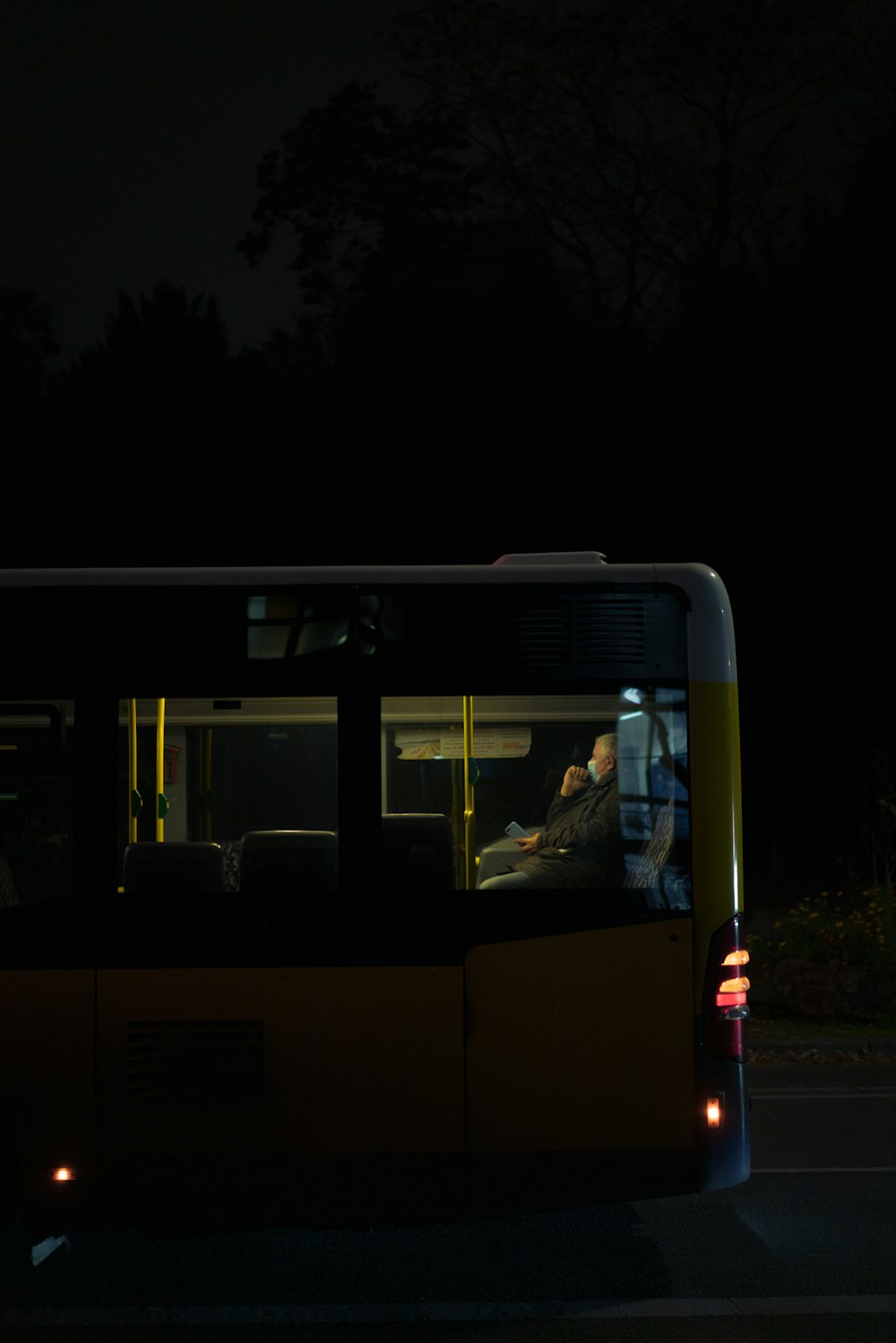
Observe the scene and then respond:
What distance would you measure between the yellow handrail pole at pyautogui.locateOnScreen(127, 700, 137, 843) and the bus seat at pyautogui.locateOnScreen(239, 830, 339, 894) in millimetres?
412

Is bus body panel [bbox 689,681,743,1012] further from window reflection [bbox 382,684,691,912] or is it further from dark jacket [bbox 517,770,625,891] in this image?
dark jacket [bbox 517,770,625,891]

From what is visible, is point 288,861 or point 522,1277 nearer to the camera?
point 288,861

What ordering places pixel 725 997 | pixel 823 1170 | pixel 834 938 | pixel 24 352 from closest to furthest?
pixel 725 997 → pixel 823 1170 → pixel 834 938 → pixel 24 352

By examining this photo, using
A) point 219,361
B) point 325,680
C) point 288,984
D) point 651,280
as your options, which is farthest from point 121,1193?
point 219,361

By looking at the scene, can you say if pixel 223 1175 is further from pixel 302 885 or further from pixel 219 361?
pixel 219 361

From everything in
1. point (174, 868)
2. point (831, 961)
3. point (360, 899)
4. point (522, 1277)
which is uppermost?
point (174, 868)

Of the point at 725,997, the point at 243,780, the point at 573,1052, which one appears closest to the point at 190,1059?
the point at 243,780

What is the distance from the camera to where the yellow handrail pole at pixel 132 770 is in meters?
5.11

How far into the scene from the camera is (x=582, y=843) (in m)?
5.16

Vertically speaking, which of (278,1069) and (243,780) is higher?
(243,780)

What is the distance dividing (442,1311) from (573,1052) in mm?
1011

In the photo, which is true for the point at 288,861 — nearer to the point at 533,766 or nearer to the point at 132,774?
the point at 132,774

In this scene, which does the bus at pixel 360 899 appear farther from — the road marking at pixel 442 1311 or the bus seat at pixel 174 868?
the road marking at pixel 442 1311

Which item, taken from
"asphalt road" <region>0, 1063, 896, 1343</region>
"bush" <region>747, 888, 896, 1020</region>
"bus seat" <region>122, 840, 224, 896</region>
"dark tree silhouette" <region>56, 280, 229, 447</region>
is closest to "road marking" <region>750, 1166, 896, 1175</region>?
"asphalt road" <region>0, 1063, 896, 1343</region>
